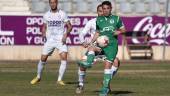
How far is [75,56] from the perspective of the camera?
3322 centimetres

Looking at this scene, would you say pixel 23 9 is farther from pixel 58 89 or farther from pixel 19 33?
pixel 58 89

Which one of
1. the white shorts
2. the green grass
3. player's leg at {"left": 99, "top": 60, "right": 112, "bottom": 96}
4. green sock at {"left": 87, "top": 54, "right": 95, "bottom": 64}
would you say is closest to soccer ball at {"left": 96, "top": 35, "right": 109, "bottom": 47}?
player's leg at {"left": 99, "top": 60, "right": 112, "bottom": 96}

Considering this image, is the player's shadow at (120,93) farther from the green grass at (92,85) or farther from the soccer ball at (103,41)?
the soccer ball at (103,41)

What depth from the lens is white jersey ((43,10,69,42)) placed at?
706 inches

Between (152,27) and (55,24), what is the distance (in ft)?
→ 55.5

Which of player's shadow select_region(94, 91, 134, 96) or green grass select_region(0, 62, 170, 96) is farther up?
player's shadow select_region(94, 91, 134, 96)

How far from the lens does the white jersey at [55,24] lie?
1792cm

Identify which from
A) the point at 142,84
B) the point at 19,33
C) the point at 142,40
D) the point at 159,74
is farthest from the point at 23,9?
the point at 142,84

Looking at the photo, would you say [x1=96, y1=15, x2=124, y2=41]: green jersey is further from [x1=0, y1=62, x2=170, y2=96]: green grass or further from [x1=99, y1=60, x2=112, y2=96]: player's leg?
[x1=0, y1=62, x2=170, y2=96]: green grass

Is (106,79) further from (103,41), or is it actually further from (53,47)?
(53,47)

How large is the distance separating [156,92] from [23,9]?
19.9 metres

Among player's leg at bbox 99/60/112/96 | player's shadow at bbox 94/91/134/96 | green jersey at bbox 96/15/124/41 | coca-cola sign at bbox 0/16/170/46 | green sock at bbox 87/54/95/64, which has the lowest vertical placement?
coca-cola sign at bbox 0/16/170/46

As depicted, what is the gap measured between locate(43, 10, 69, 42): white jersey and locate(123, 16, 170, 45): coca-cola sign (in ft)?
53.6

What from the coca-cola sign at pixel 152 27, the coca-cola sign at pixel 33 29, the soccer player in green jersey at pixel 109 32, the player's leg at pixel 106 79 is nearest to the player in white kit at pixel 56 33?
the soccer player in green jersey at pixel 109 32
